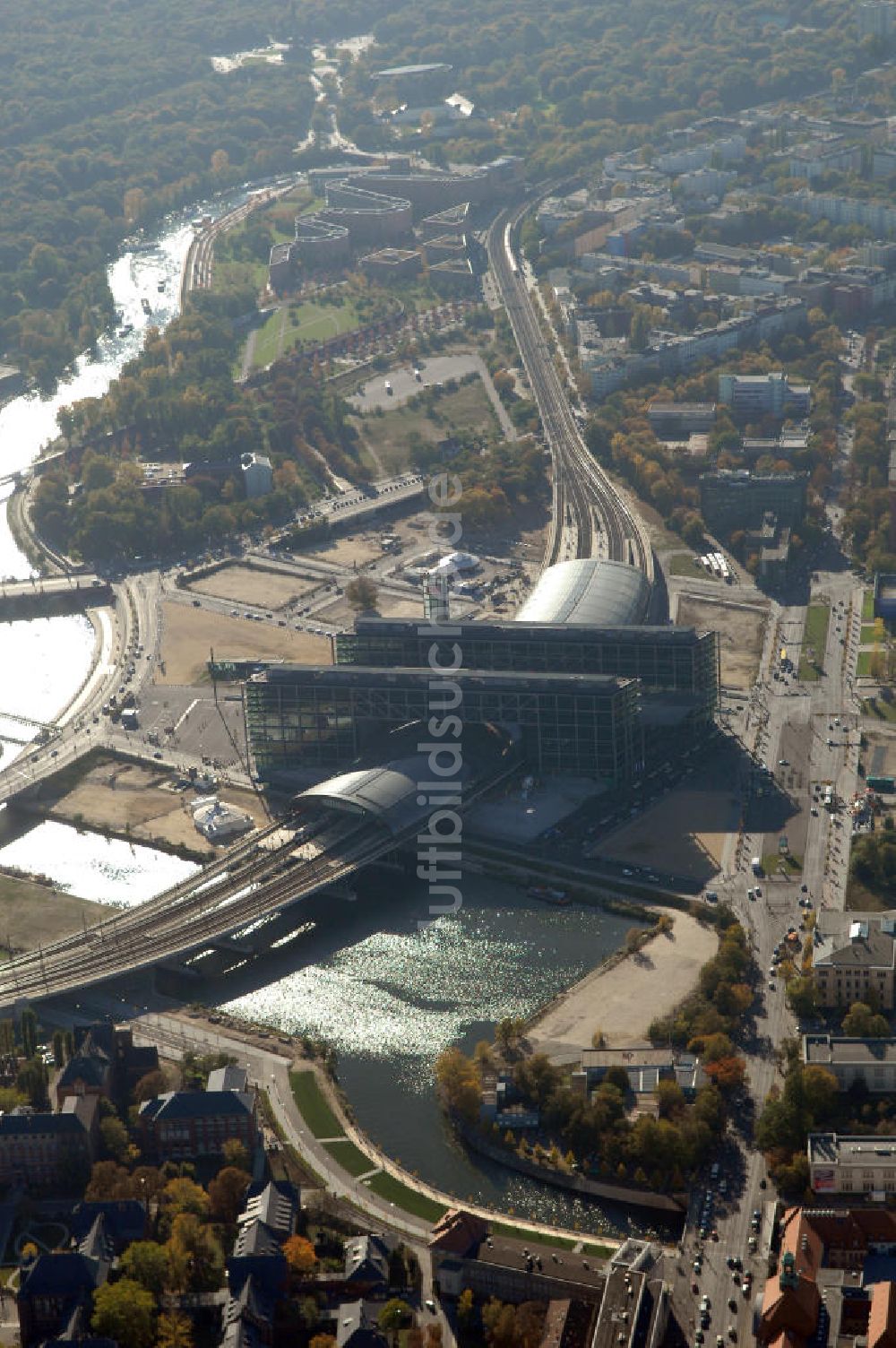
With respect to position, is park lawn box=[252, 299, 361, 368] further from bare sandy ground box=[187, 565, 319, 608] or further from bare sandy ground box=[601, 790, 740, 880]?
bare sandy ground box=[601, 790, 740, 880]

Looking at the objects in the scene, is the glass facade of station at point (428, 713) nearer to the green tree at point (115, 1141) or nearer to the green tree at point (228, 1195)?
the green tree at point (115, 1141)

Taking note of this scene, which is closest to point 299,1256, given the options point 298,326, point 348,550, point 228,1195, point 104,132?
point 228,1195

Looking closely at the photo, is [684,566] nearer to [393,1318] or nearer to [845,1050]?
[845,1050]

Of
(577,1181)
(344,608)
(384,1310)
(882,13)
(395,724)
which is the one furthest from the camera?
(882,13)

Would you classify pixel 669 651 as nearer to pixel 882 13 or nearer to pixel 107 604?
pixel 107 604

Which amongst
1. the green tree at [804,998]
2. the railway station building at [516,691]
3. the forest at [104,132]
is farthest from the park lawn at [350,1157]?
the forest at [104,132]

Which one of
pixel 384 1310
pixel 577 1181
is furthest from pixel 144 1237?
pixel 577 1181

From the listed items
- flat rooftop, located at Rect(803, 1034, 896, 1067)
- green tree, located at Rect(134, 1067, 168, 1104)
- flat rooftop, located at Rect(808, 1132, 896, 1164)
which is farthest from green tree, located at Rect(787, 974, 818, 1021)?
green tree, located at Rect(134, 1067, 168, 1104)
